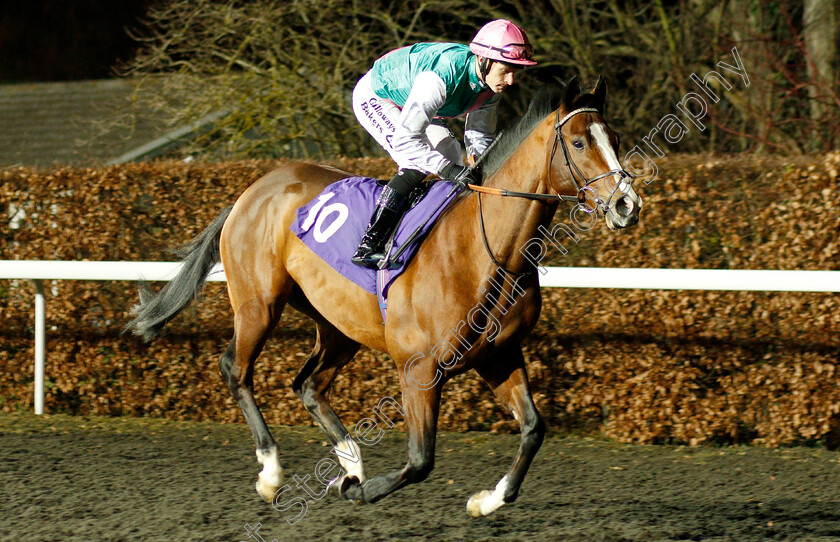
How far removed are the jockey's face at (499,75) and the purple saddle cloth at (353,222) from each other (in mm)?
428

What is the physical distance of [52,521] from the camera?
11.7 ft

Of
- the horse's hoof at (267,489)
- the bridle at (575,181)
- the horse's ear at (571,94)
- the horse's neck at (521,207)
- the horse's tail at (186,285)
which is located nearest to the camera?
the bridle at (575,181)

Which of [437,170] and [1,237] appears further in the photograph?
[1,237]

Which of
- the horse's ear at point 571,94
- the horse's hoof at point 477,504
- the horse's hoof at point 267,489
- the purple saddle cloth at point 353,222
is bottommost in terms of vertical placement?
the horse's hoof at point 267,489

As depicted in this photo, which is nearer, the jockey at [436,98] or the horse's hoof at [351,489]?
the jockey at [436,98]

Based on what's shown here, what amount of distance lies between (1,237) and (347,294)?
3.30m

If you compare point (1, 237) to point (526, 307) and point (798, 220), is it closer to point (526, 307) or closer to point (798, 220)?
point (526, 307)

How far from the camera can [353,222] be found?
12.5ft

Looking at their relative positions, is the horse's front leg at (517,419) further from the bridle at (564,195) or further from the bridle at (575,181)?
the bridle at (575,181)

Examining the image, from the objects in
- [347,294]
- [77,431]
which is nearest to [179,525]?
[347,294]

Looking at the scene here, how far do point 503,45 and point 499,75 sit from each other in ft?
0.40

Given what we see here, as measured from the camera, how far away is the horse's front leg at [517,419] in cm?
341

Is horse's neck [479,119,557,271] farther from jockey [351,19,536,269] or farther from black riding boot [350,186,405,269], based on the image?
black riding boot [350,186,405,269]

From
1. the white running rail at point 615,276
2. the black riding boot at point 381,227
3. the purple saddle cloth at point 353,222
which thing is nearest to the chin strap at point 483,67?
the purple saddle cloth at point 353,222
